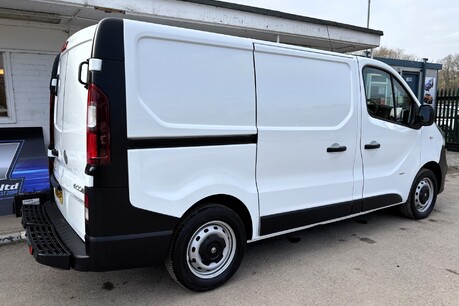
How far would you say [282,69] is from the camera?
11.6 feet

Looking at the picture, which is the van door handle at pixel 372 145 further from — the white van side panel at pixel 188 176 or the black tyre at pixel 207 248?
the black tyre at pixel 207 248

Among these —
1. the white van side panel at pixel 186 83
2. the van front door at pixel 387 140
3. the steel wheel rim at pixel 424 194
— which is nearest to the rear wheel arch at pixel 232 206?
the white van side panel at pixel 186 83

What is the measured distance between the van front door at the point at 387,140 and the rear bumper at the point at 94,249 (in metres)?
2.64

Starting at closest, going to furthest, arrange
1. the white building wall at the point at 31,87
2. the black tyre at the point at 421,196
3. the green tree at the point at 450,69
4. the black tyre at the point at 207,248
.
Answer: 1. the black tyre at the point at 207,248
2. the black tyre at the point at 421,196
3. the white building wall at the point at 31,87
4. the green tree at the point at 450,69

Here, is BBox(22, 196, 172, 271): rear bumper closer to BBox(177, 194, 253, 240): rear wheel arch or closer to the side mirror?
BBox(177, 194, 253, 240): rear wheel arch

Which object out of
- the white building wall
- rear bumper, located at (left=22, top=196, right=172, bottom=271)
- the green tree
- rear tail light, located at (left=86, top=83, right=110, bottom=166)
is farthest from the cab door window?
the green tree

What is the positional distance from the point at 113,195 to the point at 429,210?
15.4 ft

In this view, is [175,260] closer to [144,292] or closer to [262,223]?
[144,292]

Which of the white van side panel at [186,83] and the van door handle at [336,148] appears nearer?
the white van side panel at [186,83]

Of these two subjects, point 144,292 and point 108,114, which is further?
point 144,292

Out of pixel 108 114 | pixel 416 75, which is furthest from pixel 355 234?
pixel 416 75

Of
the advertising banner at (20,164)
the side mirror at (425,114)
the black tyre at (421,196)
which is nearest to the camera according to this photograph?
the side mirror at (425,114)

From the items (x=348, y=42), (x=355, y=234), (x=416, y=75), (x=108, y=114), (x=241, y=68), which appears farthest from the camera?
(x=416, y=75)

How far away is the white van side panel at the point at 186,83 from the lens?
2717mm
